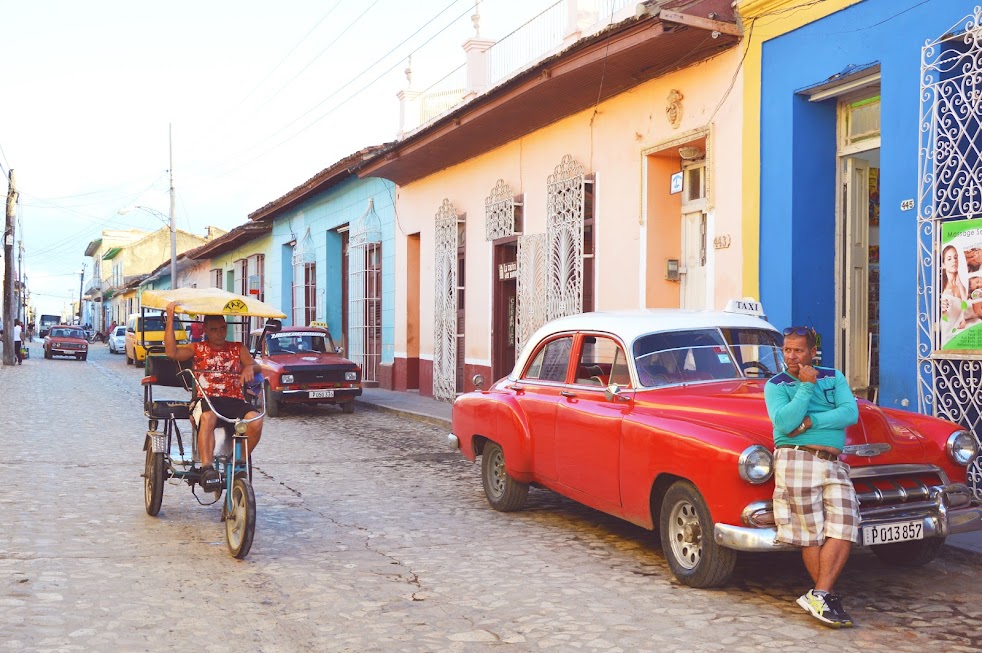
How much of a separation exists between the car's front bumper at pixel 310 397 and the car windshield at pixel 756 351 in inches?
405

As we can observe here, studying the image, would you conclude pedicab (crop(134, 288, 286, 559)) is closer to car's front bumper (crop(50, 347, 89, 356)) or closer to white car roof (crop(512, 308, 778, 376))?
white car roof (crop(512, 308, 778, 376))

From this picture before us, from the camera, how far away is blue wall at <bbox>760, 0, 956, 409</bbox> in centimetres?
846

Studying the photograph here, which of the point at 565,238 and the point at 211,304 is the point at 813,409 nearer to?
the point at 211,304

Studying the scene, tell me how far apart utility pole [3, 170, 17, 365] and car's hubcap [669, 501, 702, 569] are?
33.0 m

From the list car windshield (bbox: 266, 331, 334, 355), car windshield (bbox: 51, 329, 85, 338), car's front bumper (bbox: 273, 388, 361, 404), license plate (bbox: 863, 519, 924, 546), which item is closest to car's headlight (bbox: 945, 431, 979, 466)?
license plate (bbox: 863, 519, 924, 546)

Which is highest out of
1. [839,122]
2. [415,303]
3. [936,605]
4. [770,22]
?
[770,22]

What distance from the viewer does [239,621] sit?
186 inches

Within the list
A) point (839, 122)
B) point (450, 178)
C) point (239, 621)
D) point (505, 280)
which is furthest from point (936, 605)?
point (450, 178)

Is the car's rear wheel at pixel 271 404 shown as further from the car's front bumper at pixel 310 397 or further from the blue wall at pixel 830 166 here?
the blue wall at pixel 830 166

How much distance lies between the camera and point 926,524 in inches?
199

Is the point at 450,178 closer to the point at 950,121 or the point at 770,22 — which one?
the point at 770,22

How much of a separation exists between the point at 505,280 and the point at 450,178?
2917 millimetres

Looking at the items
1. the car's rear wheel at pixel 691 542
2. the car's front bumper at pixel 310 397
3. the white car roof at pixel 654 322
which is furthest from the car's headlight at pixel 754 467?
the car's front bumper at pixel 310 397

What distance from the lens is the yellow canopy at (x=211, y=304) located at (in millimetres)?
6984
